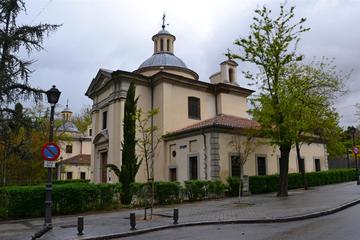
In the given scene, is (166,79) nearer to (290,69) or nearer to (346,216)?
(290,69)

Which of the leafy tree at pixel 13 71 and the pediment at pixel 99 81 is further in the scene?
the pediment at pixel 99 81

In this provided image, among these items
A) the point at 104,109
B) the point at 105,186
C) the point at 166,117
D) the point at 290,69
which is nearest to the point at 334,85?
the point at 290,69

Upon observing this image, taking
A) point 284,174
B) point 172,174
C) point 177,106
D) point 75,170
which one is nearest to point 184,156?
point 172,174

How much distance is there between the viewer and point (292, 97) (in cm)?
1986

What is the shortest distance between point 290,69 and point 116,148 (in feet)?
47.4

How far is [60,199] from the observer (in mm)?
16344

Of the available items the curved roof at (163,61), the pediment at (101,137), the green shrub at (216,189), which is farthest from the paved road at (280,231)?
the curved roof at (163,61)

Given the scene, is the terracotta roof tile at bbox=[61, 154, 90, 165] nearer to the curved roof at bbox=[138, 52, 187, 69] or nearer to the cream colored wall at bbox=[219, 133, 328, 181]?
the curved roof at bbox=[138, 52, 187, 69]

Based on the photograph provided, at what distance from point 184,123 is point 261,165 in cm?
696

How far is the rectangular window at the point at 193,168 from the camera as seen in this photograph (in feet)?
81.6

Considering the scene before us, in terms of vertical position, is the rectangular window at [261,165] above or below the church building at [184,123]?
below

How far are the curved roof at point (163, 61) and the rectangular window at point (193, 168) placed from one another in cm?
1165

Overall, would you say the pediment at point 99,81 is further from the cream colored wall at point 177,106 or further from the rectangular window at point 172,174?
the rectangular window at point 172,174

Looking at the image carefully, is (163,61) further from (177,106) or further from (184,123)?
(184,123)
